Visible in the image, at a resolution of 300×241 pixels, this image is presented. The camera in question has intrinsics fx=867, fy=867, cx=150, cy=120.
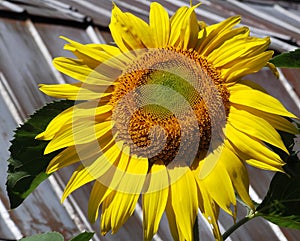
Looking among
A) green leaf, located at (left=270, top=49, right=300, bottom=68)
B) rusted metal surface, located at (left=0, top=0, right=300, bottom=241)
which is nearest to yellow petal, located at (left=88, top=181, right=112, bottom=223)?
green leaf, located at (left=270, top=49, right=300, bottom=68)

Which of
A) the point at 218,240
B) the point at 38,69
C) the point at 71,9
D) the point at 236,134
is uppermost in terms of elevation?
the point at 71,9

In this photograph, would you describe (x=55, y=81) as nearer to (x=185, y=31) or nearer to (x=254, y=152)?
(x=185, y=31)

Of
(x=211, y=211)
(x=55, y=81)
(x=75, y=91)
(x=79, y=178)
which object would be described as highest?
(x=55, y=81)

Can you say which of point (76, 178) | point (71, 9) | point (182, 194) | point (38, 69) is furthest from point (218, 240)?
point (71, 9)

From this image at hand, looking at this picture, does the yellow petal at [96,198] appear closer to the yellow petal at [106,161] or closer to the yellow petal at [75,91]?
the yellow petal at [106,161]

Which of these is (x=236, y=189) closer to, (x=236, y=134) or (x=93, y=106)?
(x=236, y=134)

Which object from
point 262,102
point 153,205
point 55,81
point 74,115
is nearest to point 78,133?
point 74,115

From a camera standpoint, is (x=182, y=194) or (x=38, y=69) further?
(x=38, y=69)
